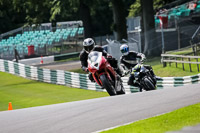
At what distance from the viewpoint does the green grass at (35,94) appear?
18.8m

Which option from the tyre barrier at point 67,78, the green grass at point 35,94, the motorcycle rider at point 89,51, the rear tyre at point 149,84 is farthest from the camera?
the green grass at point 35,94

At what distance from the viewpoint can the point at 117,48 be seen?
23.8m

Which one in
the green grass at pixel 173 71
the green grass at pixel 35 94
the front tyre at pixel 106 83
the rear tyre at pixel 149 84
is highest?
the front tyre at pixel 106 83

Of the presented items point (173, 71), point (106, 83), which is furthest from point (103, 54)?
point (173, 71)

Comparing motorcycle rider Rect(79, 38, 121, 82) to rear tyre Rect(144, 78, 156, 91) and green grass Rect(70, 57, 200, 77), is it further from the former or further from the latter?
green grass Rect(70, 57, 200, 77)

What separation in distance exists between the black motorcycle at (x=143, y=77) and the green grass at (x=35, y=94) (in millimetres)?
5131

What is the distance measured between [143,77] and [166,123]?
6342mm

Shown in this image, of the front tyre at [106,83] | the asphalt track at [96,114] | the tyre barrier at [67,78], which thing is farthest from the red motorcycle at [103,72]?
the tyre barrier at [67,78]

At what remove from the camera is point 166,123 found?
7605 millimetres

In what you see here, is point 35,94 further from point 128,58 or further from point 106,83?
point 106,83

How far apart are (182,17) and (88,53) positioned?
18.5 m

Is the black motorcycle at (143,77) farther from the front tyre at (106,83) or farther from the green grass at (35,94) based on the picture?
the green grass at (35,94)

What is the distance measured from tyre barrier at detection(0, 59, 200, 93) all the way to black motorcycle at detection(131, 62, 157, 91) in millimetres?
2465

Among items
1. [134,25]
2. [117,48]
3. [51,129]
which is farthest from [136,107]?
[134,25]
